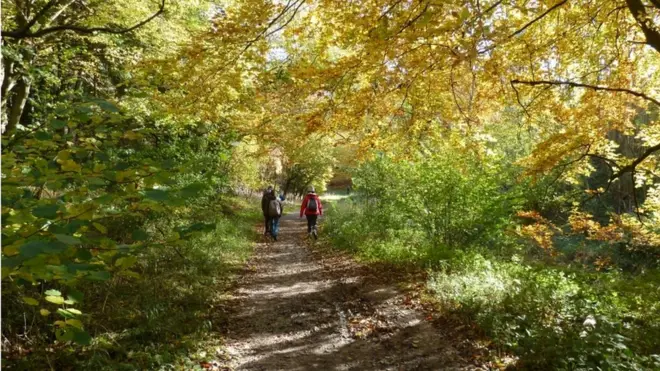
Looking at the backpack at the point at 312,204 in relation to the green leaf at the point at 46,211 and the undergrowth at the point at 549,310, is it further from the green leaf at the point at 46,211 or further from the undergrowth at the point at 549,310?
the green leaf at the point at 46,211

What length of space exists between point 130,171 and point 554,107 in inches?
295

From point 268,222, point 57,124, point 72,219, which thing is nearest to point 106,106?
point 57,124

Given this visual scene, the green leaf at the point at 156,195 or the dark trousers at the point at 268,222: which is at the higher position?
the green leaf at the point at 156,195

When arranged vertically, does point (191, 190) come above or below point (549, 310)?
above

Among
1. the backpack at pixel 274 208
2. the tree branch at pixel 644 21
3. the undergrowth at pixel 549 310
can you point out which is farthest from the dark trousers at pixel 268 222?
the tree branch at pixel 644 21

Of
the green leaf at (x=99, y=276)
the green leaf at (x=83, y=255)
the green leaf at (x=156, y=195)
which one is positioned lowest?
the green leaf at (x=99, y=276)

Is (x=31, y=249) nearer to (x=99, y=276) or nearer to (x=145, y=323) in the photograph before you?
(x=99, y=276)

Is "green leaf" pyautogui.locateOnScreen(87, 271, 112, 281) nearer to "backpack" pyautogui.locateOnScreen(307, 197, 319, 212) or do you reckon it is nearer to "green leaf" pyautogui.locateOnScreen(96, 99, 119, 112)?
"green leaf" pyautogui.locateOnScreen(96, 99, 119, 112)

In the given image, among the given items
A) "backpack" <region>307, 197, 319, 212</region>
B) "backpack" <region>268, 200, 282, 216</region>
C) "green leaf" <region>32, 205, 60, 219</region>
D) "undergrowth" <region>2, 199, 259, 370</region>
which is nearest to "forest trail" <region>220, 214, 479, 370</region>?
"undergrowth" <region>2, 199, 259, 370</region>

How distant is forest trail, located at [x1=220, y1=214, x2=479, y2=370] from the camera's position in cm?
507

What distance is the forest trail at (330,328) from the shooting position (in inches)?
200

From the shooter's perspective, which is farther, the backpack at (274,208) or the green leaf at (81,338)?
the backpack at (274,208)

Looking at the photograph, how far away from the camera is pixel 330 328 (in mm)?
6078

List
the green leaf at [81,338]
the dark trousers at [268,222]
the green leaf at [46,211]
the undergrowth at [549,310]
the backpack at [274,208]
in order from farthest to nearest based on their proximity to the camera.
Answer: the dark trousers at [268,222] → the backpack at [274,208] → the undergrowth at [549,310] → the green leaf at [81,338] → the green leaf at [46,211]
